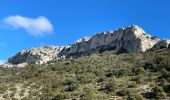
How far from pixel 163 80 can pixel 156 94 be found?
7742mm

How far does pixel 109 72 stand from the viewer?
7506 cm

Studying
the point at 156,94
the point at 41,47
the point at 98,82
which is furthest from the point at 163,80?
the point at 41,47

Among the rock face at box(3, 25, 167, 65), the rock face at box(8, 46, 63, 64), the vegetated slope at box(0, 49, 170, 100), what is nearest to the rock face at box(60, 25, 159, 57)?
the rock face at box(3, 25, 167, 65)

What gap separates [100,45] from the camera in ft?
430

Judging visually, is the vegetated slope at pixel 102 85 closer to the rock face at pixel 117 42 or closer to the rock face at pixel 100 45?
the rock face at pixel 117 42

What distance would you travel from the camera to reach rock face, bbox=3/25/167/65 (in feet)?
365

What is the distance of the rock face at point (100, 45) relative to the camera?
111 m

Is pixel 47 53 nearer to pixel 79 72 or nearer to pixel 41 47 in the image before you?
pixel 41 47

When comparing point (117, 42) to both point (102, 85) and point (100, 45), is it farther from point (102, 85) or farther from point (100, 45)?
point (102, 85)

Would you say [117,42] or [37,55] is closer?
[117,42]

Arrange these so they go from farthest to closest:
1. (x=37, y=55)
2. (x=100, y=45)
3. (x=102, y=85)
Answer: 1. (x=37, y=55)
2. (x=100, y=45)
3. (x=102, y=85)

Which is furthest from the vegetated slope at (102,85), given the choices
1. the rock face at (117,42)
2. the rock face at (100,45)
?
the rock face at (100,45)

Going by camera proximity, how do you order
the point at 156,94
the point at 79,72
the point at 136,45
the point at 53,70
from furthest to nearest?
1. the point at 136,45
2. the point at 53,70
3. the point at 79,72
4. the point at 156,94

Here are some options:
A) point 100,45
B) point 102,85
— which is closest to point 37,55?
point 100,45
